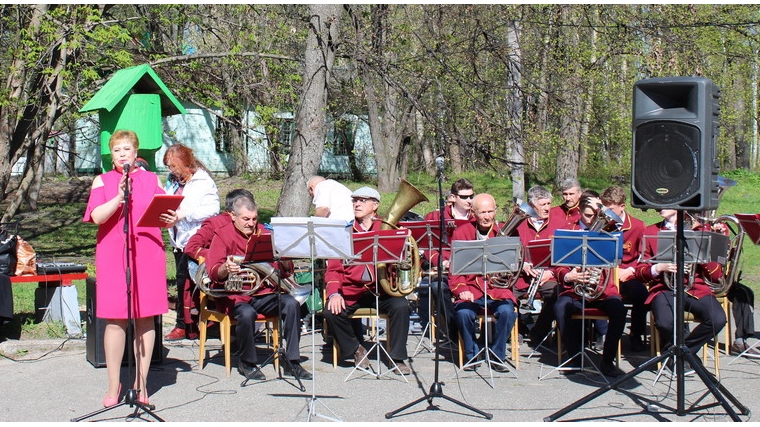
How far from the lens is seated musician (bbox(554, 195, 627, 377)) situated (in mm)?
7199

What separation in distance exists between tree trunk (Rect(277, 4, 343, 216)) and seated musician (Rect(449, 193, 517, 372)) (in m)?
2.47

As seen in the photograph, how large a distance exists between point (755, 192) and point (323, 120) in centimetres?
1884

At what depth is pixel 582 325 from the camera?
23.3ft

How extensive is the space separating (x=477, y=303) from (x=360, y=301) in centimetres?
101

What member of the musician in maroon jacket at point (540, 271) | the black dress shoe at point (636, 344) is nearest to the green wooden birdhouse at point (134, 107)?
the musician in maroon jacket at point (540, 271)

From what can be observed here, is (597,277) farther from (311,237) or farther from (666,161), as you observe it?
(311,237)

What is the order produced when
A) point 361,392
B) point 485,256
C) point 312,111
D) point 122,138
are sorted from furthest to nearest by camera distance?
point 312,111, point 485,256, point 361,392, point 122,138

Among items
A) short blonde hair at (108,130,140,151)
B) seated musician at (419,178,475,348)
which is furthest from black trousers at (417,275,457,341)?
short blonde hair at (108,130,140,151)

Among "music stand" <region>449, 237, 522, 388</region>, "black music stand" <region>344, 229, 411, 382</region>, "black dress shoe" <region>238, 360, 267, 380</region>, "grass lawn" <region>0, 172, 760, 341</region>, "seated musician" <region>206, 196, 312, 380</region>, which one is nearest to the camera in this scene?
"black music stand" <region>344, 229, 411, 382</region>

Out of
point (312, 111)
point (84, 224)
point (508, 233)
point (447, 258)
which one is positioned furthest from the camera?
point (84, 224)

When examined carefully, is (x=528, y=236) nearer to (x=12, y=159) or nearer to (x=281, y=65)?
(x=281, y=65)

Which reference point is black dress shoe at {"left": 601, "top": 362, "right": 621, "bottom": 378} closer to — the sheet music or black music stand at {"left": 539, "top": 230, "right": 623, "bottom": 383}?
black music stand at {"left": 539, "top": 230, "right": 623, "bottom": 383}

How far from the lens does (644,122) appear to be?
570cm

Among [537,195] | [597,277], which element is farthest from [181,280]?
[597,277]
